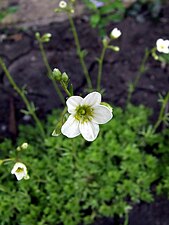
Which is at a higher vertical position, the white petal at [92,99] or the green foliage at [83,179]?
the white petal at [92,99]

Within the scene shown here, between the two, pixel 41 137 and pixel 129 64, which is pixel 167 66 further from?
pixel 41 137

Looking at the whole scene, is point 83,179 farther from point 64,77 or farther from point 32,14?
point 32,14

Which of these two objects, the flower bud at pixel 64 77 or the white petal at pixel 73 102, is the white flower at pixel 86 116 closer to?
the white petal at pixel 73 102

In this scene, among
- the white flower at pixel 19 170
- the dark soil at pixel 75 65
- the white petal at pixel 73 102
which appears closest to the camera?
the white petal at pixel 73 102

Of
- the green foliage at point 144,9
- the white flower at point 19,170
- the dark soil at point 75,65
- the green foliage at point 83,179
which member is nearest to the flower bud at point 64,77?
the white flower at point 19,170

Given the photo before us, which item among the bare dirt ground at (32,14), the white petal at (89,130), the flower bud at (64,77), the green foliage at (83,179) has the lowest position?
the green foliage at (83,179)

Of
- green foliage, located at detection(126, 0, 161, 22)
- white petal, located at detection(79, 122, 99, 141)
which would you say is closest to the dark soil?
green foliage, located at detection(126, 0, 161, 22)
